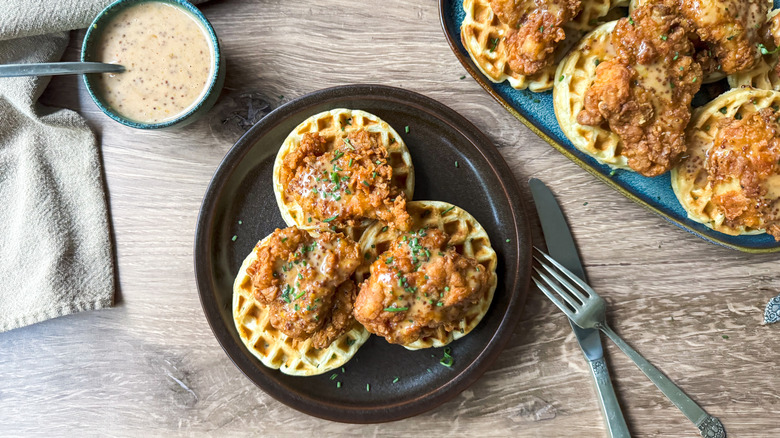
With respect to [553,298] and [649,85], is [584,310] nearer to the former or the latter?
[553,298]

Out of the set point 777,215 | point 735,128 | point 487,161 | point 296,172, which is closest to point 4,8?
point 296,172

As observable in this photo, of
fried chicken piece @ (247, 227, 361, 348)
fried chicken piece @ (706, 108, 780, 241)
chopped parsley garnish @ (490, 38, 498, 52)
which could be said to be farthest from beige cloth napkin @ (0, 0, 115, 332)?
fried chicken piece @ (706, 108, 780, 241)

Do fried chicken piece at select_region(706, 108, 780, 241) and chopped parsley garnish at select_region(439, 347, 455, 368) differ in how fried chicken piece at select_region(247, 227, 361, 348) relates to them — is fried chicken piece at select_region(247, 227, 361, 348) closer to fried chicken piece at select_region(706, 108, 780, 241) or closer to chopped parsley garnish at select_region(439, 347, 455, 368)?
chopped parsley garnish at select_region(439, 347, 455, 368)

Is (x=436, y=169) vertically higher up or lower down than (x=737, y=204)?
lower down

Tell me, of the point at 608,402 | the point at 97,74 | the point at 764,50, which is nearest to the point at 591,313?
the point at 608,402

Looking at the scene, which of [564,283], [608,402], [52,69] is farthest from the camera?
[608,402]

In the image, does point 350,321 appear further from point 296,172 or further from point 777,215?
point 777,215
